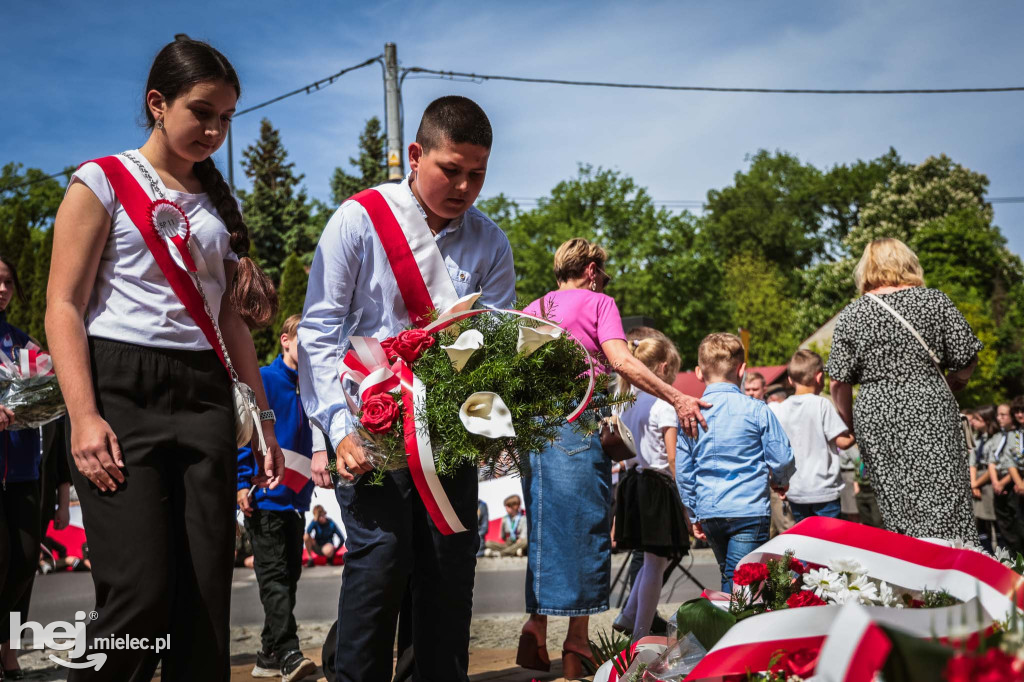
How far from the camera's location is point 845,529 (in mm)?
2137

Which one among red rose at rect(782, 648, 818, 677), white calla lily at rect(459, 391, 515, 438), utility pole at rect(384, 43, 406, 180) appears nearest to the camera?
red rose at rect(782, 648, 818, 677)

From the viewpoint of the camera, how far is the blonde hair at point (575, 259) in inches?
200

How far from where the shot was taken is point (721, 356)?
5574mm

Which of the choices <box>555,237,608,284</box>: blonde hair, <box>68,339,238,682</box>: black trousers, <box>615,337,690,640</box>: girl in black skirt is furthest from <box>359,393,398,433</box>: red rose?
<box>615,337,690,640</box>: girl in black skirt

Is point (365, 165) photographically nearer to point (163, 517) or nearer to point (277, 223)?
point (277, 223)

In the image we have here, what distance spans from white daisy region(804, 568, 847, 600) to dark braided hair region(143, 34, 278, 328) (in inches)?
73.9

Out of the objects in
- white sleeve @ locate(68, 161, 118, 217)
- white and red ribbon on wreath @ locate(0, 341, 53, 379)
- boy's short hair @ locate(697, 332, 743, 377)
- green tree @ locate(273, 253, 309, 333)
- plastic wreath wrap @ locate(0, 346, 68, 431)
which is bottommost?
plastic wreath wrap @ locate(0, 346, 68, 431)

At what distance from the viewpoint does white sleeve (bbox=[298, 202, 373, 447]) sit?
295 centimetres

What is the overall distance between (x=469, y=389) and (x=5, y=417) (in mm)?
3151

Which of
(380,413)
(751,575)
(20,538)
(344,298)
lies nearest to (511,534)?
(20,538)

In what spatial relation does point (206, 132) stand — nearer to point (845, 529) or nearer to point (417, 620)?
point (417, 620)

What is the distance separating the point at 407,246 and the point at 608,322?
1891mm

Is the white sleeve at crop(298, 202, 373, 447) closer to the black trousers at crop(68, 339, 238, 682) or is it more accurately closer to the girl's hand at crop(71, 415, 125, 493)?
the black trousers at crop(68, 339, 238, 682)

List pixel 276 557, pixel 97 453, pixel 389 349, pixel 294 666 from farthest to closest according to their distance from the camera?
1. pixel 276 557
2. pixel 294 666
3. pixel 389 349
4. pixel 97 453
